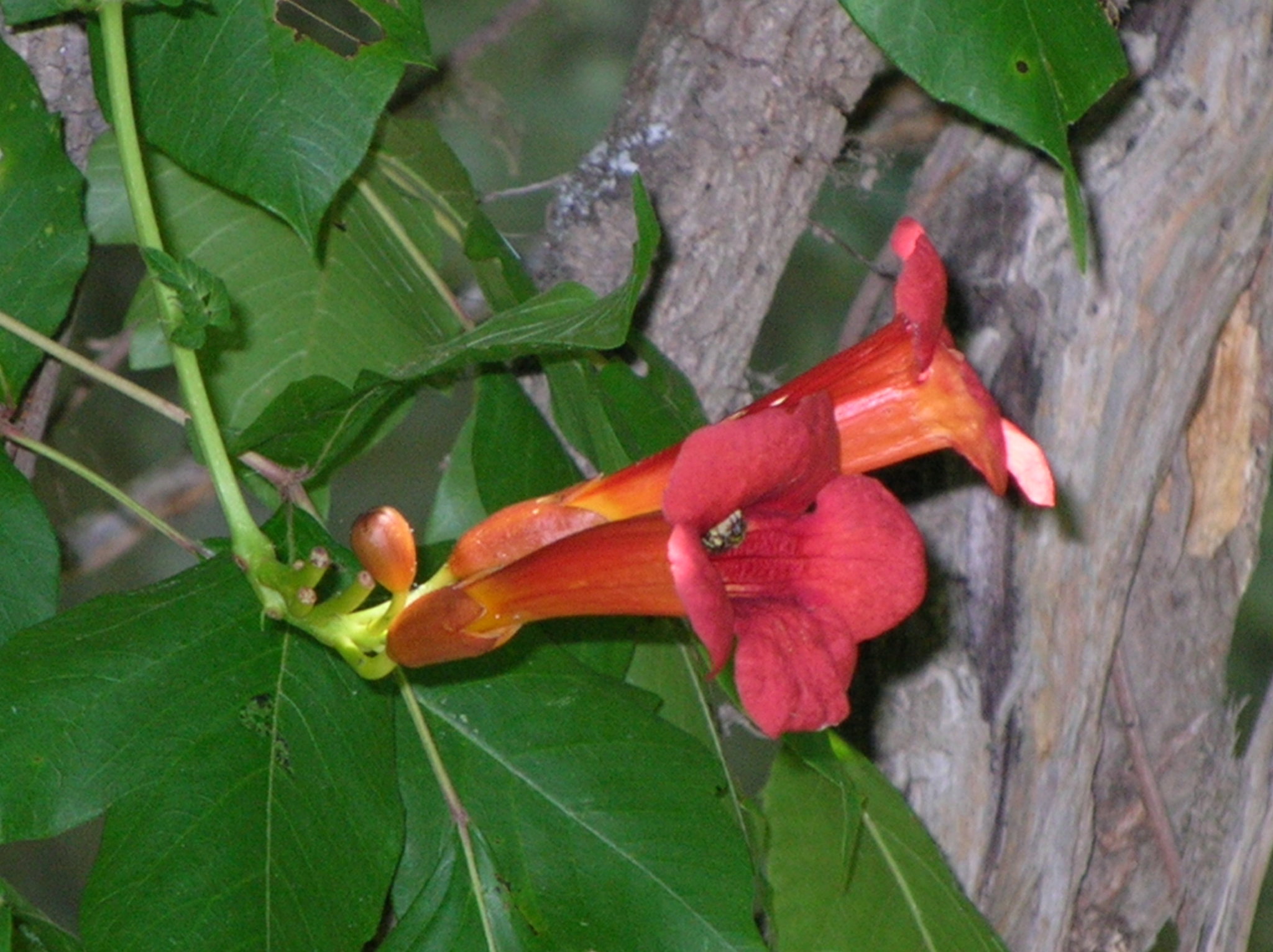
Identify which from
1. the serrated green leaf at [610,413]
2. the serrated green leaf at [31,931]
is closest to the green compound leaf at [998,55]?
the serrated green leaf at [610,413]

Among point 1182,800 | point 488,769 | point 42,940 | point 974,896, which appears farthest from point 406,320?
point 1182,800

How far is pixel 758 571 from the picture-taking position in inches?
25.3

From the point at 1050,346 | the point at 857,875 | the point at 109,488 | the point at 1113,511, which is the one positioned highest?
the point at 109,488

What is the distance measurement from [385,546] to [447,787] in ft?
0.77

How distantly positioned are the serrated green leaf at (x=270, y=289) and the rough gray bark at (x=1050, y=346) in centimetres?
20

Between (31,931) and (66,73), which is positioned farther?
(66,73)

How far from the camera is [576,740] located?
829 mm

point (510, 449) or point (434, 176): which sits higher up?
point (434, 176)

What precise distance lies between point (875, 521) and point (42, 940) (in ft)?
1.66

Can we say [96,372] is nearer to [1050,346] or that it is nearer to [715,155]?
[715,155]

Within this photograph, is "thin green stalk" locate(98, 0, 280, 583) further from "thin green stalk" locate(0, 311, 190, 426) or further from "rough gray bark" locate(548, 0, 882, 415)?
"rough gray bark" locate(548, 0, 882, 415)

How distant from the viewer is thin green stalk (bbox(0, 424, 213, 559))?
0.80m

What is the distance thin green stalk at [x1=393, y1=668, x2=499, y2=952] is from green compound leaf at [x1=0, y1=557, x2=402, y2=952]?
46 mm

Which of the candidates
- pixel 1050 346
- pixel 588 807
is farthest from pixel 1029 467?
pixel 1050 346
